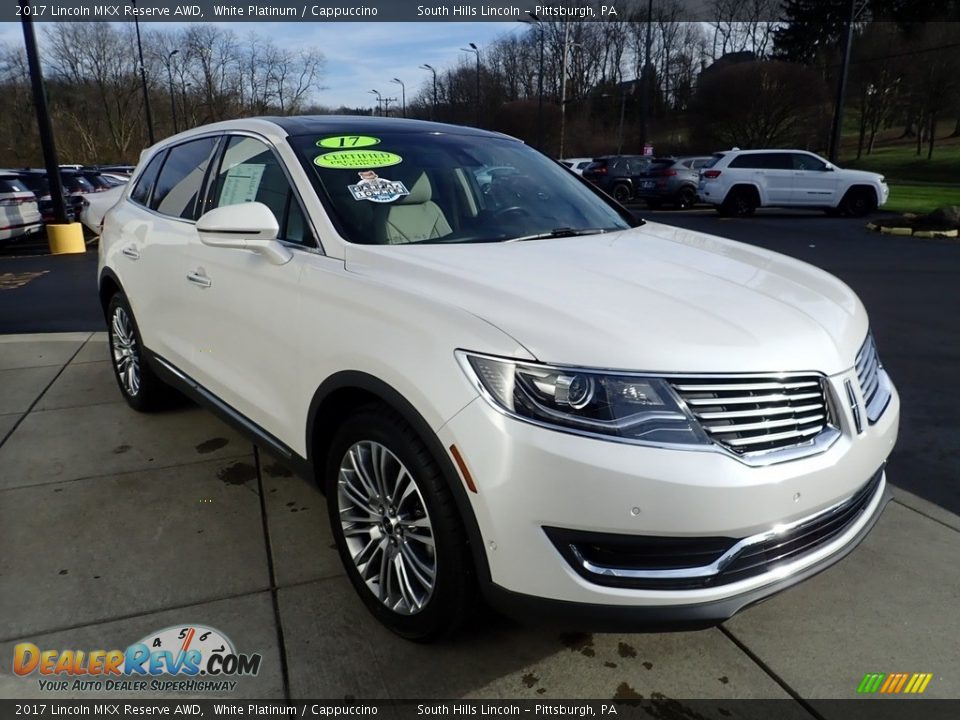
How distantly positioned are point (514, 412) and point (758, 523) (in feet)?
2.35

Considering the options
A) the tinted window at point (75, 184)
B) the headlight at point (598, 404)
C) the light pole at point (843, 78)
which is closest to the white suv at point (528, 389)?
the headlight at point (598, 404)

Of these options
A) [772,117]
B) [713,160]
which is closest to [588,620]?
[713,160]

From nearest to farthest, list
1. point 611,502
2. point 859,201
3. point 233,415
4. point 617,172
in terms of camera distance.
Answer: point 611,502, point 233,415, point 859,201, point 617,172

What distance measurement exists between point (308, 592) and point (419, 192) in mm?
1681

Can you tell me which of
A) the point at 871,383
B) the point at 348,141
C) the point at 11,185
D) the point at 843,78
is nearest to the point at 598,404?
the point at 871,383

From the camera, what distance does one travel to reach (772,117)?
130ft

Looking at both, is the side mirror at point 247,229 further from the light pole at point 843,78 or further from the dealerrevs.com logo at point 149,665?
the light pole at point 843,78

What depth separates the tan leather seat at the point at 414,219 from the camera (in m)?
2.87

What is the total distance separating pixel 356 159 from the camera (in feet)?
10.2

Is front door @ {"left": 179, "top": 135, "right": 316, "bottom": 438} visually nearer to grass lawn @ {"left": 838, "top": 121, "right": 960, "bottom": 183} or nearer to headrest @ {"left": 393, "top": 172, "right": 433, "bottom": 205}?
headrest @ {"left": 393, "top": 172, "right": 433, "bottom": 205}

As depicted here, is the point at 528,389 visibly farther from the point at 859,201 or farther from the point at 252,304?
the point at 859,201

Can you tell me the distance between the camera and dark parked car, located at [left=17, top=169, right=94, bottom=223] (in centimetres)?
1523

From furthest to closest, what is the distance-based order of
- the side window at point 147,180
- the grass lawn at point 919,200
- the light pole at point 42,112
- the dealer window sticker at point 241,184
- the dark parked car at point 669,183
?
1. the dark parked car at point 669,183
2. the grass lawn at point 919,200
3. the light pole at point 42,112
4. the side window at point 147,180
5. the dealer window sticker at point 241,184

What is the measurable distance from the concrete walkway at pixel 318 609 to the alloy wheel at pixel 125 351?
0.83 metres
